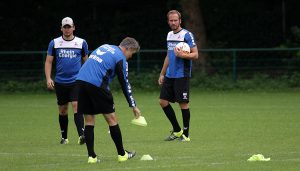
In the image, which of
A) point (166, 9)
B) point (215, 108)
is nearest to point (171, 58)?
point (215, 108)

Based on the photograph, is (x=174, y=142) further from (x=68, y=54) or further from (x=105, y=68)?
(x=105, y=68)

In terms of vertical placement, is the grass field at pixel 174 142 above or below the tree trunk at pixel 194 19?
below

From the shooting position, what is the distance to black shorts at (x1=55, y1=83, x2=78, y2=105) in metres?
14.5

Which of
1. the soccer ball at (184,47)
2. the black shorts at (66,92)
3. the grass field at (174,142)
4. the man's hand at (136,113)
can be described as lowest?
the grass field at (174,142)

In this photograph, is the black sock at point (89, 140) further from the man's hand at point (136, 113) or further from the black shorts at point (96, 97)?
the man's hand at point (136, 113)

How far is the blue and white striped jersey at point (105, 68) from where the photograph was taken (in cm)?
1145

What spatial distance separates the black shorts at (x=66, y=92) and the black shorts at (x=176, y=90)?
162 cm

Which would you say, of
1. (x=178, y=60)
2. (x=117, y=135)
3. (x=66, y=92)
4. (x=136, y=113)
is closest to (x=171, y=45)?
(x=178, y=60)

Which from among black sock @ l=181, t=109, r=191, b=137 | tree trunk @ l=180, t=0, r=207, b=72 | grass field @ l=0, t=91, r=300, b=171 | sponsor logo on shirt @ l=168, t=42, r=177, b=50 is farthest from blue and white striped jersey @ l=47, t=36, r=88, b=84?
tree trunk @ l=180, t=0, r=207, b=72

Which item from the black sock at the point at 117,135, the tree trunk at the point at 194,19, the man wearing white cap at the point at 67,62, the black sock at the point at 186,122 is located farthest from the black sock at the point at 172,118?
the tree trunk at the point at 194,19

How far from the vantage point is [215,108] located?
2194 centimetres

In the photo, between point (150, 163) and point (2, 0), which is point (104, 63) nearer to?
point (150, 163)

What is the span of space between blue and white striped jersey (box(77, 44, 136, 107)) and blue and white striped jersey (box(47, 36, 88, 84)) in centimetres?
291

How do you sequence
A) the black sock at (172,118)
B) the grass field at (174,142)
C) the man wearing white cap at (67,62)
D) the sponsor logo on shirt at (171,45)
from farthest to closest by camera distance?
the black sock at (172,118) < the sponsor logo on shirt at (171,45) < the man wearing white cap at (67,62) < the grass field at (174,142)
